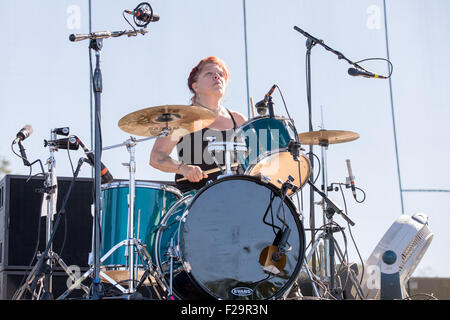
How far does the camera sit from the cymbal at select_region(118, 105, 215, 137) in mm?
3623

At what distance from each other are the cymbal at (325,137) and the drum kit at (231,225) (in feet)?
2.21

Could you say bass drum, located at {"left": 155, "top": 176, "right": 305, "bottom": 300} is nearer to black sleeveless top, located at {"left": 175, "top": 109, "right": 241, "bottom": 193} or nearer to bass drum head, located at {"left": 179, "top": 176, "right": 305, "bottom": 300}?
bass drum head, located at {"left": 179, "top": 176, "right": 305, "bottom": 300}

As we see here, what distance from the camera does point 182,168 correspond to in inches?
151

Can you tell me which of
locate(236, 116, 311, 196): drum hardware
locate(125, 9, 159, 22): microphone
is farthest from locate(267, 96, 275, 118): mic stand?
locate(125, 9, 159, 22): microphone

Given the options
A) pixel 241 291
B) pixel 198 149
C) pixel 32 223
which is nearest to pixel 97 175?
pixel 241 291

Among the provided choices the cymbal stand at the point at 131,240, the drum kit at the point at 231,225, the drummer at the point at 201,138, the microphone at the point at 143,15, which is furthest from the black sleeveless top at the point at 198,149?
the microphone at the point at 143,15

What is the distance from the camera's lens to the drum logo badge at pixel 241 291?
330 cm

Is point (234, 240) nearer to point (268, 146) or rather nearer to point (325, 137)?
point (268, 146)

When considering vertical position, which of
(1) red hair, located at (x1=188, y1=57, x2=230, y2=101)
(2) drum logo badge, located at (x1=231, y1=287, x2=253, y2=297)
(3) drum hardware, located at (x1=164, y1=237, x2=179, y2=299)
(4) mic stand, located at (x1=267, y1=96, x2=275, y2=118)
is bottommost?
(2) drum logo badge, located at (x1=231, y1=287, x2=253, y2=297)

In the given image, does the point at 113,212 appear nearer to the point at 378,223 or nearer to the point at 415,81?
the point at 378,223

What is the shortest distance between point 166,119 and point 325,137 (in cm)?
133

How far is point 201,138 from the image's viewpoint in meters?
4.20

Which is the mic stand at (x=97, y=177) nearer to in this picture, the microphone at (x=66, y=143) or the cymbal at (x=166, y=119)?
the cymbal at (x=166, y=119)

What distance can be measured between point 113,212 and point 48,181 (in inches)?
17.1
